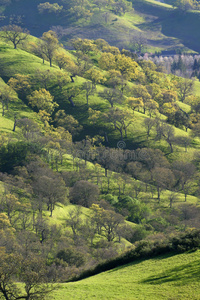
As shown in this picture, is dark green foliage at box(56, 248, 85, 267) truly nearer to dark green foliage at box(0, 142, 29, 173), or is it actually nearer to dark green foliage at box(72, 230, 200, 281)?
dark green foliage at box(72, 230, 200, 281)

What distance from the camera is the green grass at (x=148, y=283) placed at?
116ft

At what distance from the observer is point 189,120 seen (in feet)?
620

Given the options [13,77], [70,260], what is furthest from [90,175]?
[13,77]

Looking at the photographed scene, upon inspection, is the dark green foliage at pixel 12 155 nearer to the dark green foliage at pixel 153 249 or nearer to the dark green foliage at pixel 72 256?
the dark green foliage at pixel 72 256

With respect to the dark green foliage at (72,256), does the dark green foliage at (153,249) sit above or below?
above

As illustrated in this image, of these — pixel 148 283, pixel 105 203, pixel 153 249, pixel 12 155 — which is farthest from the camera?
pixel 12 155

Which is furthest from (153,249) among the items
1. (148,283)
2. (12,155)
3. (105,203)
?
(12,155)

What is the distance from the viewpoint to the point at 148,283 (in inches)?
1577

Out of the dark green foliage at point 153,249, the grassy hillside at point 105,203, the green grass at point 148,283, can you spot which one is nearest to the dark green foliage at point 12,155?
the grassy hillside at point 105,203

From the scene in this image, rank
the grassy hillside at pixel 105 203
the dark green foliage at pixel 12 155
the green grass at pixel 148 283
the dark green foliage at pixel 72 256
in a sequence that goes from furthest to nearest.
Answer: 1. the dark green foliage at pixel 12 155
2. the dark green foliage at pixel 72 256
3. the grassy hillside at pixel 105 203
4. the green grass at pixel 148 283

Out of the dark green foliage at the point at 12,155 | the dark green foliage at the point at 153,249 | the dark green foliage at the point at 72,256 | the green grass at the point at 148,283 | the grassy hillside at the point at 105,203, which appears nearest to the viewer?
A: the green grass at the point at 148,283

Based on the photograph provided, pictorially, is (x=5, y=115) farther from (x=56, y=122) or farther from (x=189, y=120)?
(x=189, y=120)

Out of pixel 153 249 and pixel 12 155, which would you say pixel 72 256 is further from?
pixel 12 155

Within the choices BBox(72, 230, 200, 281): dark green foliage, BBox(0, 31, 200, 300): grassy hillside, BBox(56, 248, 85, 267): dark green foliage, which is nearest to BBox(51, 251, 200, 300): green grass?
BBox(0, 31, 200, 300): grassy hillside
